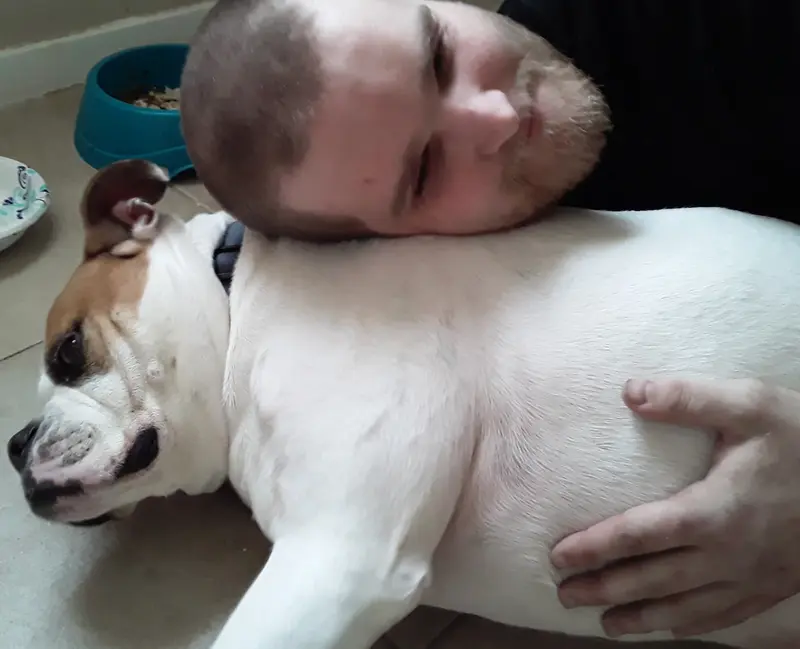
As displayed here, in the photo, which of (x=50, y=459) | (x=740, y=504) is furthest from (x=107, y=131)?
(x=740, y=504)

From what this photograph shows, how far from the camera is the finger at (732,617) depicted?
819 mm

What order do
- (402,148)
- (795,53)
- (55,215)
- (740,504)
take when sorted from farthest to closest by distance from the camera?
(55,215) → (795,53) → (402,148) → (740,504)

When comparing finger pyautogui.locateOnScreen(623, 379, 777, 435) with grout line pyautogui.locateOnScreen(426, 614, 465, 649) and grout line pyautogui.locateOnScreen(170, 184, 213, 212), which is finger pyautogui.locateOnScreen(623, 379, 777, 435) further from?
grout line pyautogui.locateOnScreen(170, 184, 213, 212)

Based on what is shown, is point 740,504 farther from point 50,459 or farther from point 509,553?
point 50,459

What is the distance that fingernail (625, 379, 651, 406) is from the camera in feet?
2.62

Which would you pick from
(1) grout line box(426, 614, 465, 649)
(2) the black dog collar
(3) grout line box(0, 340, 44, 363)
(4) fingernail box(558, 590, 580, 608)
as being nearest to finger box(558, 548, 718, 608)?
(4) fingernail box(558, 590, 580, 608)

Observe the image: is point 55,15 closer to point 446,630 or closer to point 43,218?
point 43,218

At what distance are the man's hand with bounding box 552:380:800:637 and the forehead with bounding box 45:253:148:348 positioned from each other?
523 millimetres

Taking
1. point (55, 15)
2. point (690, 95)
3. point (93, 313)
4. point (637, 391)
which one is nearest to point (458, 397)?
point (637, 391)

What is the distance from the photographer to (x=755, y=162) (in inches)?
46.0

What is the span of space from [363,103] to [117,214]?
1.16ft

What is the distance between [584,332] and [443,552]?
25 cm

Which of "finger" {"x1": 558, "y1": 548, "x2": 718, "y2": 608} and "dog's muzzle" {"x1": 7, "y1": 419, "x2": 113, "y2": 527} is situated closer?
"finger" {"x1": 558, "y1": 548, "x2": 718, "y2": 608}

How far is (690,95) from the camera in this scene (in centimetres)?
117
